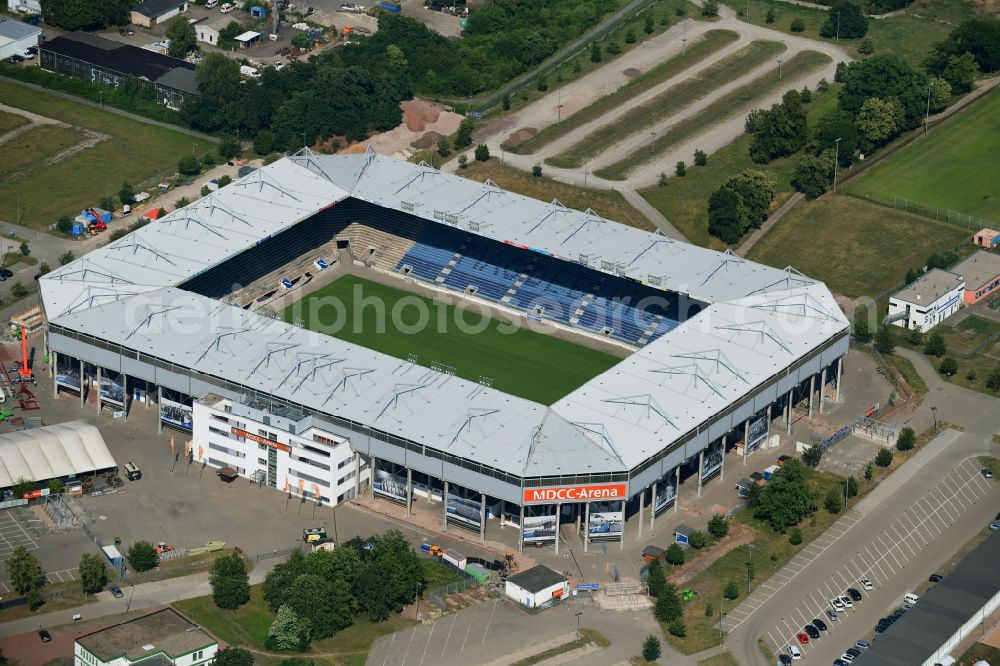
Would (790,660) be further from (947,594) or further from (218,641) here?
(218,641)

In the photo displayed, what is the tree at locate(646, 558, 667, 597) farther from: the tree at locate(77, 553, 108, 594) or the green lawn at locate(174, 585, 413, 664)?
the tree at locate(77, 553, 108, 594)

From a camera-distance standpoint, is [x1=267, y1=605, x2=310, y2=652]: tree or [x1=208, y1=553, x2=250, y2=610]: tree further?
[x1=208, y1=553, x2=250, y2=610]: tree

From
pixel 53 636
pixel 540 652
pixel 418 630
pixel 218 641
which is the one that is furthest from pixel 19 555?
pixel 540 652

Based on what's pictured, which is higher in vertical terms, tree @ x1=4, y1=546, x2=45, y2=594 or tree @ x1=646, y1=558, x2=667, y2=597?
tree @ x1=646, y1=558, x2=667, y2=597

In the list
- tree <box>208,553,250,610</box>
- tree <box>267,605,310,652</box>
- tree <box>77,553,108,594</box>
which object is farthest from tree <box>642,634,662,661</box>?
tree <box>77,553,108,594</box>

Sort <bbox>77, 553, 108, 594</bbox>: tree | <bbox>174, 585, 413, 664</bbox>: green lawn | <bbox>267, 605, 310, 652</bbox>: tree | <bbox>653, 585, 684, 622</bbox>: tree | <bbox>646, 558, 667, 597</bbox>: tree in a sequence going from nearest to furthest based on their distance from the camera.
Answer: <bbox>267, 605, 310, 652</bbox>: tree < <bbox>174, 585, 413, 664</bbox>: green lawn < <bbox>653, 585, 684, 622</bbox>: tree < <bbox>77, 553, 108, 594</bbox>: tree < <bbox>646, 558, 667, 597</bbox>: tree

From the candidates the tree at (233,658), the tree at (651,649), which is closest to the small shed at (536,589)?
the tree at (651,649)

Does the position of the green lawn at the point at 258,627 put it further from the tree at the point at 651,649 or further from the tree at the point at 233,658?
the tree at the point at 651,649

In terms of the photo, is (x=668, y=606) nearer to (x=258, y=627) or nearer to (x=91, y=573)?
(x=258, y=627)
